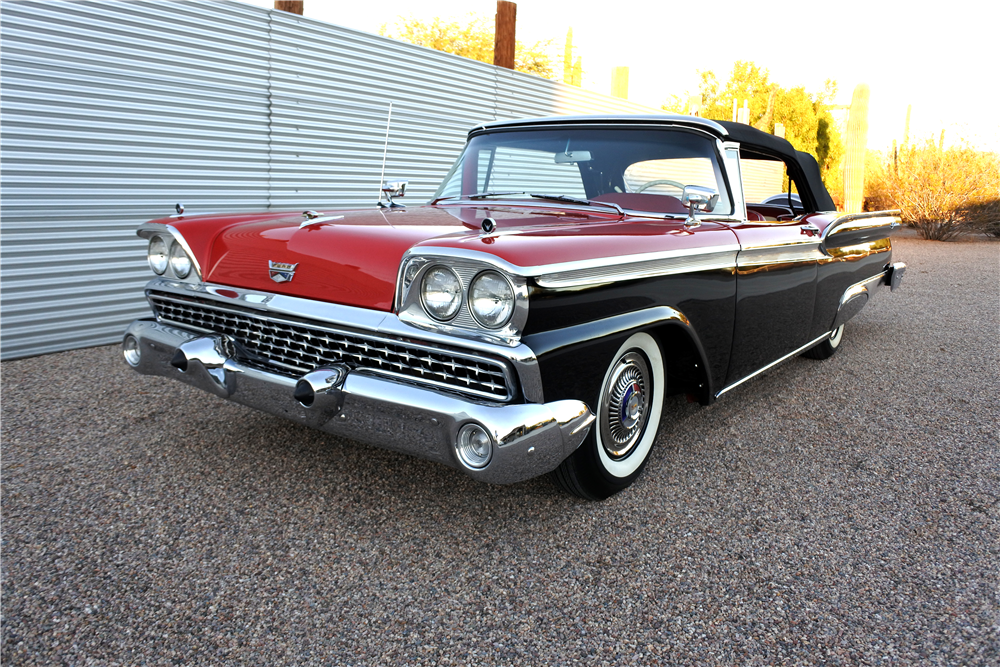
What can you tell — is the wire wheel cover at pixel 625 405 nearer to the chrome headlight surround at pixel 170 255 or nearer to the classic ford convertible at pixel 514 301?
the classic ford convertible at pixel 514 301

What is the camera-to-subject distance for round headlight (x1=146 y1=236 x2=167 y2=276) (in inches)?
114

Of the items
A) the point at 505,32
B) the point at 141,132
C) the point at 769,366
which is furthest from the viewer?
the point at 505,32

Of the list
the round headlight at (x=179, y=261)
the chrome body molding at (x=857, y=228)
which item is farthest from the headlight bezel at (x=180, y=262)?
the chrome body molding at (x=857, y=228)

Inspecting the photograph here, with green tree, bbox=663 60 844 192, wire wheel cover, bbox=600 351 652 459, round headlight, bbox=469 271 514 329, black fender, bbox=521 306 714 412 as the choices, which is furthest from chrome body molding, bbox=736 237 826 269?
green tree, bbox=663 60 844 192

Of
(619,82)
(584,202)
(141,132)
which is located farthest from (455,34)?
(584,202)

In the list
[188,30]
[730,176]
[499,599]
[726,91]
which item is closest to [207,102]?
[188,30]

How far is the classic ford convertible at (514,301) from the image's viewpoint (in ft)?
6.49

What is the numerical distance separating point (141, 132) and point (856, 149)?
15.2m

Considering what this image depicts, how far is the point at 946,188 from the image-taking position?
1457 centimetres

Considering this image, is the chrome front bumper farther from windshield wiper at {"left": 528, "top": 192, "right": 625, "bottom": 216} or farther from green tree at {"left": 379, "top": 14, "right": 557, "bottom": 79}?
green tree at {"left": 379, "top": 14, "right": 557, "bottom": 79}

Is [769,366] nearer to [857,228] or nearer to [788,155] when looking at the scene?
[788,155]

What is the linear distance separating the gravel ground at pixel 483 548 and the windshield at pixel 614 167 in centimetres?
114

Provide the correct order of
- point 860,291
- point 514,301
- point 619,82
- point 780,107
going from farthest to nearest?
point 780,107, point 619,82, point 860,291, point 514,301

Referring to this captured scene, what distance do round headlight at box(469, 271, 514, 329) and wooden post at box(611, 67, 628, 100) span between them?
10982 millimetres
